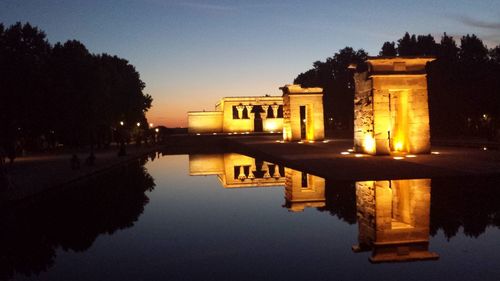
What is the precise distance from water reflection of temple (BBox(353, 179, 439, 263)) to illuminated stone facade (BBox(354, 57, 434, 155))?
8.16 meters

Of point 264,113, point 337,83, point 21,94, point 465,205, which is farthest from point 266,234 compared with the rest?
point 264,113

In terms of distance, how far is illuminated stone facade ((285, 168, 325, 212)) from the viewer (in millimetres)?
9719

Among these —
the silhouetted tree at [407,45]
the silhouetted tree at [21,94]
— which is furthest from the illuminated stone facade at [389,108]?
the silhouetted tree at [407,45]

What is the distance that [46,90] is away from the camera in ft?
88.5

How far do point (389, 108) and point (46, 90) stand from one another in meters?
20.6

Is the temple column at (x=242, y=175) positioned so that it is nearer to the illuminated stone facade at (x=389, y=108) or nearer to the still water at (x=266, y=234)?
the still water at (x=266, y=234)

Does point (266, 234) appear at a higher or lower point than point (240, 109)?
lower

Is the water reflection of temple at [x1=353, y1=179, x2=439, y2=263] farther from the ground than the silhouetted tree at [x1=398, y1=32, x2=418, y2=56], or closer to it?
closer to it

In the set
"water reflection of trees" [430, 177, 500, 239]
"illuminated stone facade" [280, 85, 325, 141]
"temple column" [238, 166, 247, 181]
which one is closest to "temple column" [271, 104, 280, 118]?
"illuminated stone facade" [280, 85, 325, 141]

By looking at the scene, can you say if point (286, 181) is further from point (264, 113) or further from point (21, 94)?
point (264, 113)

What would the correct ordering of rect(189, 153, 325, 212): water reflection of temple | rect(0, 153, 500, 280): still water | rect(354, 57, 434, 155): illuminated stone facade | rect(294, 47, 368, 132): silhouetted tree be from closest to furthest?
1. rect(0, 153, 500, 280): still water
2. rect(189, 153, 325, 212): water reflection of temple
3. rect(354, 57, 434, 155): illuminated stone facade
4. rect(294, 47, 368, 132): silhouetted tree

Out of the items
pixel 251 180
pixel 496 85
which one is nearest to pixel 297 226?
pixel 251 180

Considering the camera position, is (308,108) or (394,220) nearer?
(394,220)

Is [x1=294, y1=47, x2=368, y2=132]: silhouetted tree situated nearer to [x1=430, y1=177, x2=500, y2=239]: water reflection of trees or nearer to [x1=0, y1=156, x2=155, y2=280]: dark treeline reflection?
[x1=430, y1=177, x2=500, y2=239]: water reflection of trees
